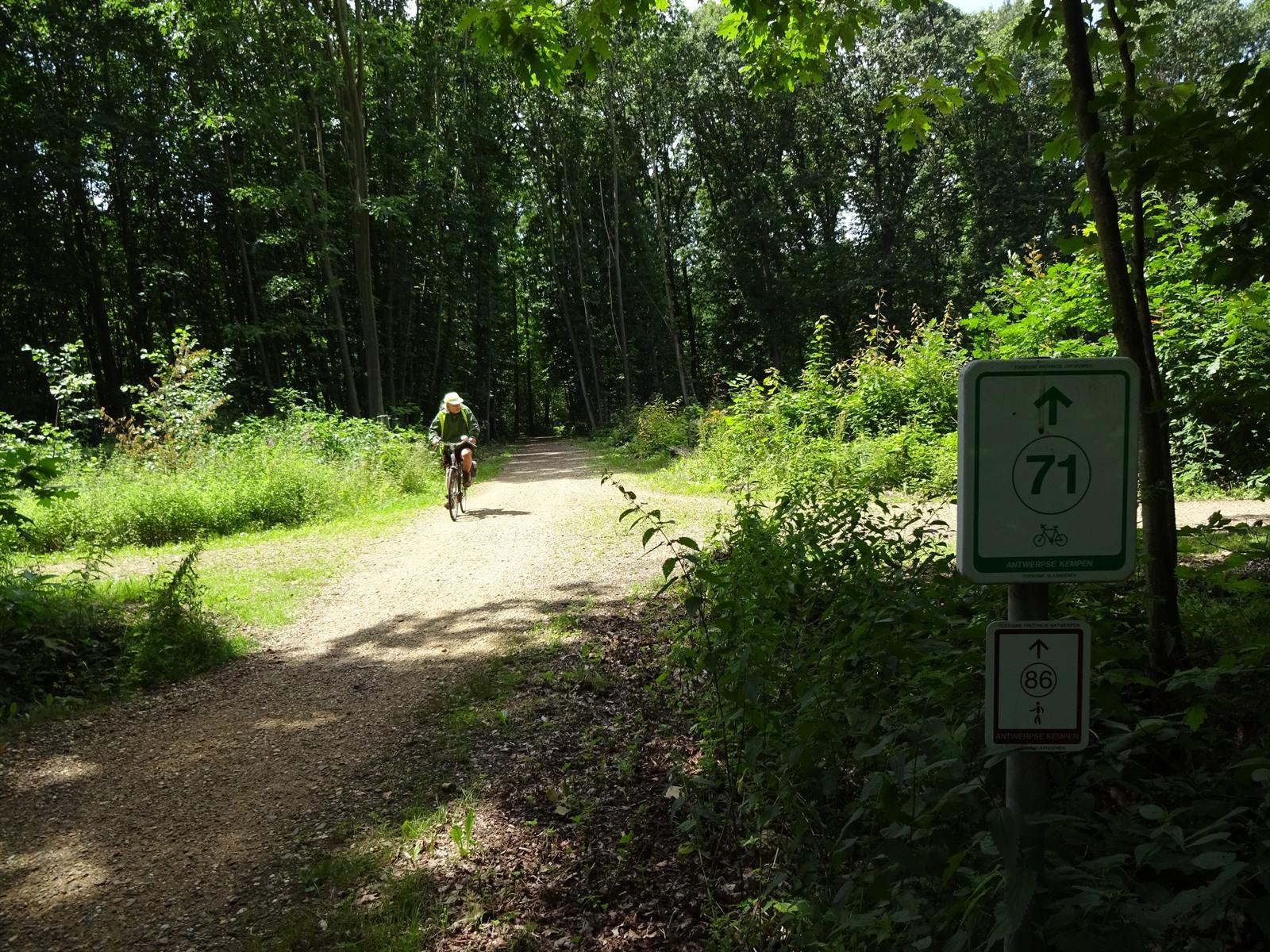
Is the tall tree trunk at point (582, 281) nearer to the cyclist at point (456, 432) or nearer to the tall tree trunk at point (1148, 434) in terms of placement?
the cyclist at point (456, 432)

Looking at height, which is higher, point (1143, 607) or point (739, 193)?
point (739, 193)

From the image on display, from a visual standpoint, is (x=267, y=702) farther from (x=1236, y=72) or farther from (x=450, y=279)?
(x=450, y=279)

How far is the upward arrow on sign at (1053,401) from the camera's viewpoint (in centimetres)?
121

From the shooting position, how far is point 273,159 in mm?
26484

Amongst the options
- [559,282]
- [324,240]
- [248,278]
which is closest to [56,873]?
[324,240]

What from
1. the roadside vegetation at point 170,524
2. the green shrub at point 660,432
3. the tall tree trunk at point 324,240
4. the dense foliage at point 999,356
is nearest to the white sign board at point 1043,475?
the dense foliage at point 999,356

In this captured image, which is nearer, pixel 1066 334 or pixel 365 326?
pixel 1066 334

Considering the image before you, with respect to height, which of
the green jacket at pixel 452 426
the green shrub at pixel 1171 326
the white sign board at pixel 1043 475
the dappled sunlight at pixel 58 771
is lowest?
the dappled sunlight at pixel 58 771

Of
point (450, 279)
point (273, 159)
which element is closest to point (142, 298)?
point (273, 159)

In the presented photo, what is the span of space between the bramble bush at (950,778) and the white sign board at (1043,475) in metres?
0.47

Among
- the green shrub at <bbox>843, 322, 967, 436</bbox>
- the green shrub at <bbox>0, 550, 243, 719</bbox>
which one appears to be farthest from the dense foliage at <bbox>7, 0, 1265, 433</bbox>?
the green shrub at <bbox>0, 550, 243, 719</bbox>

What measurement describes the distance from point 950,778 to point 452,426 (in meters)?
11.0

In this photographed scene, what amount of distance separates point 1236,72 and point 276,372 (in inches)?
1209

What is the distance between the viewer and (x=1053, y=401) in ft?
3.98
